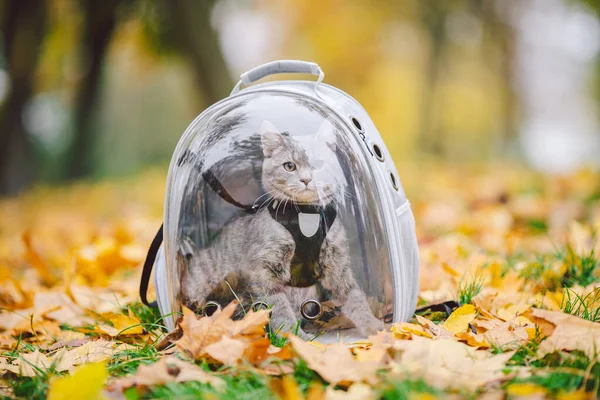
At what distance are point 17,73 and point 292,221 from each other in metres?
8.48

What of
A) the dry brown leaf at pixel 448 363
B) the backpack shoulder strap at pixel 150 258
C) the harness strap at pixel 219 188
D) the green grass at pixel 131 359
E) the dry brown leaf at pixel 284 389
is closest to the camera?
the dry brown leaf at pixel 284 389

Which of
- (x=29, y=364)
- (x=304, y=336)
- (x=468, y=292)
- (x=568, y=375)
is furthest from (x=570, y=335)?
(x=29, y=364)

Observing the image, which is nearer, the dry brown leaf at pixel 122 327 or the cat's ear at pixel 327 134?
the cat's ear at pixel 327 134

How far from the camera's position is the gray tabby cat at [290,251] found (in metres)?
1.47

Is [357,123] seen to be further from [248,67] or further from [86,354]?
[248,67]

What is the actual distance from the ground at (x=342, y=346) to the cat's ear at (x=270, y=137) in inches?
19.0

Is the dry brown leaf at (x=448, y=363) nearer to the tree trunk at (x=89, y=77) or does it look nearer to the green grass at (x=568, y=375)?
the green grass at (x=568, y=375)

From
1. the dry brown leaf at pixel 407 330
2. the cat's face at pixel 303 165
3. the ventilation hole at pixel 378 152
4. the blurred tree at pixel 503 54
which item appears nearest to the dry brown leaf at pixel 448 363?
the dry brown leaf at pixel 407 330

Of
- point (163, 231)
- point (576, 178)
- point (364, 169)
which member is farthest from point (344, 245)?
point (576, 178)

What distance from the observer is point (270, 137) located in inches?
59.4

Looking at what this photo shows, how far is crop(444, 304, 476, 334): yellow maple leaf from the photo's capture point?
1.48 m

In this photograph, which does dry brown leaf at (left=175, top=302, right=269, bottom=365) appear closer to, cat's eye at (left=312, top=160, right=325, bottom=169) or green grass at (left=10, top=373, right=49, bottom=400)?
green grass at (left=10, top=373, right=49, bottom=400)

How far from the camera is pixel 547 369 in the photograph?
45.8 inches

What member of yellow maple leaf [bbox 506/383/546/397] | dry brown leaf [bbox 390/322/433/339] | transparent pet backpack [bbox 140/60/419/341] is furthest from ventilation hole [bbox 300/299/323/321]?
yellow maple leaf [bbox 506/383/546/397]
